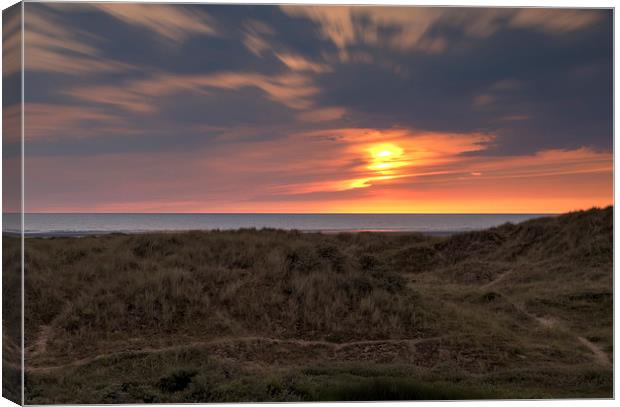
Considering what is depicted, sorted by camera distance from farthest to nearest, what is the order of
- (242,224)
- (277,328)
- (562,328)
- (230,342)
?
(242,224) → (562,328) → (277,328) → (230,342)

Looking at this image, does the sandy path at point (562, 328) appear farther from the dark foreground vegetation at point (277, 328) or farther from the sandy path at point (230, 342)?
the sandy path at point (230, 342)

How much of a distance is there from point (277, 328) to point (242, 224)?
51.8 metres

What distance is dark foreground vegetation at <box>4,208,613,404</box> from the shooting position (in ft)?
27.5

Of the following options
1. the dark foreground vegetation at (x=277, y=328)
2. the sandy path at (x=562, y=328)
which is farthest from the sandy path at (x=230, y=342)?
the sandy path at (x=562, y=328)

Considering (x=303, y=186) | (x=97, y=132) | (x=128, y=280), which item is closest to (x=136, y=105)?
(x=97, y=132)

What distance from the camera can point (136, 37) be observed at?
1529 cm

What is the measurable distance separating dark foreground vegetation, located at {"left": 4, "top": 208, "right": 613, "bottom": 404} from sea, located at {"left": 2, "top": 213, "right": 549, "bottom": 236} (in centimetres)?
331

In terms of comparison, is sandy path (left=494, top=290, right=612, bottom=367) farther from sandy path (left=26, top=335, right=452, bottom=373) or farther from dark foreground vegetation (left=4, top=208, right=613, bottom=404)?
sandy path (left=26, top=335, right=452, bottom=373)

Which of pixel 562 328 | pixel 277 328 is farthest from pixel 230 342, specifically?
pixel 562 328

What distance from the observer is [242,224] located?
62469 millimetres

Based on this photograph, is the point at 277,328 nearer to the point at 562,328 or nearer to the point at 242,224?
the point at 562,328

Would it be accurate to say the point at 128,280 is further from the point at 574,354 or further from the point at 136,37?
the point at 574,354

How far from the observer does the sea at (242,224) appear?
Answer: 4203 centimetres

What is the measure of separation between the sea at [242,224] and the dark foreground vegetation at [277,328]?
3312 mm
